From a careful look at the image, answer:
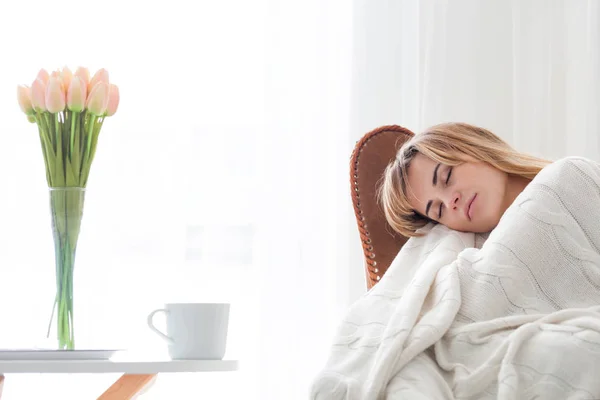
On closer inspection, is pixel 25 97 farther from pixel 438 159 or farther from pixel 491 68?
pixel 491 68

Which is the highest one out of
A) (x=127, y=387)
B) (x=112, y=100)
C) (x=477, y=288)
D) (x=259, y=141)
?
(x=112, y=100)

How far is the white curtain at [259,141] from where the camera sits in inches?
80.5

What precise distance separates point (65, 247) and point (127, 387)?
0.25 meters

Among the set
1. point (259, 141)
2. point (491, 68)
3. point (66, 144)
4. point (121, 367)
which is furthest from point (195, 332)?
point (491, 68)

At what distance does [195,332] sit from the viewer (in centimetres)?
107

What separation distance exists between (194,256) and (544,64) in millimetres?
1059

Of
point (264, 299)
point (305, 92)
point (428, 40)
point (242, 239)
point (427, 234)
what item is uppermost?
point (428, 40)

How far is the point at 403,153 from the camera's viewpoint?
4.72 ft

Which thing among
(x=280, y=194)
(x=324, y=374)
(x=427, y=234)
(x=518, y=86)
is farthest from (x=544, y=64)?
(x=324, y=374)

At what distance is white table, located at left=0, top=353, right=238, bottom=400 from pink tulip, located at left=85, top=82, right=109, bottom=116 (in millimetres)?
393

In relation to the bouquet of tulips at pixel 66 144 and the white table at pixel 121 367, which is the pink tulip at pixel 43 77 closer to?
the bouquet of tulips at pixel 66 144

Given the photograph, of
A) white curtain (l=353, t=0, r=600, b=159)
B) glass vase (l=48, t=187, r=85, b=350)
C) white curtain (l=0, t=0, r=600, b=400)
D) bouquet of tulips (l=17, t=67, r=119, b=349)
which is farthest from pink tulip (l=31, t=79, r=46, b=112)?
white curtain (l=353, t=0, r=600, b=159)

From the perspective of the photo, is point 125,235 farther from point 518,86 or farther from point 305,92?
point 518,86

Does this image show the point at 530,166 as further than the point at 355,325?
Yes
